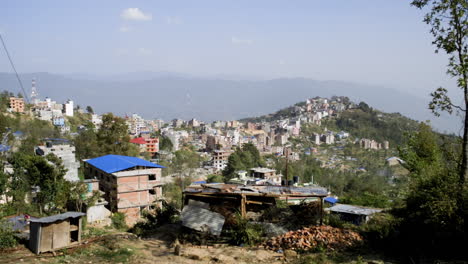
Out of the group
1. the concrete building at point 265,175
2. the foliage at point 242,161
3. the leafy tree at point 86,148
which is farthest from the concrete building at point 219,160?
the leafy tree at point 86,148

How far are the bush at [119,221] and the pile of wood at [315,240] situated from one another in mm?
10241

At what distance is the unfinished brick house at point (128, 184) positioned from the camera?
60.6 feet

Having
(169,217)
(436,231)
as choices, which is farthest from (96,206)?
(436,231)

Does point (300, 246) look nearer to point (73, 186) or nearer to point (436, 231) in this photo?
point (436, 231)

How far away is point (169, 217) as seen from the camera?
10.3 meters

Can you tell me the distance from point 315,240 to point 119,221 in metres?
12.1

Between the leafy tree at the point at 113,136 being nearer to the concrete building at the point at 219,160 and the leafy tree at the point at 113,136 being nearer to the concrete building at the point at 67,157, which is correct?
the concrete building at the point at 67,157

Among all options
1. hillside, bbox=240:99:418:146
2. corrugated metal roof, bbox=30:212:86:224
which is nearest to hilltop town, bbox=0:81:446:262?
corrugated metal roof, bbox=30:212:86:224

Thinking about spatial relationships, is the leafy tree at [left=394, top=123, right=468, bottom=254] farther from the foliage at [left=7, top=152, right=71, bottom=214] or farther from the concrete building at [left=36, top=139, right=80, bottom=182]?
the concrete building at [left=36, top=139, right=80, bottom=182]

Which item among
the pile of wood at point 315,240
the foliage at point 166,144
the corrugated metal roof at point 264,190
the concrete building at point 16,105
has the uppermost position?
the concrete building at point 16,105

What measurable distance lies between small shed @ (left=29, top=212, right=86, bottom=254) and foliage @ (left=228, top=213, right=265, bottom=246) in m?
3.32

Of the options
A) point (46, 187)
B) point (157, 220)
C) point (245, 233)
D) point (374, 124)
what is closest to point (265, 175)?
point (46, 187)

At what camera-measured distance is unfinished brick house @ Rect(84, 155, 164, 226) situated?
18.5 meters

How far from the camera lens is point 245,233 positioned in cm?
779
